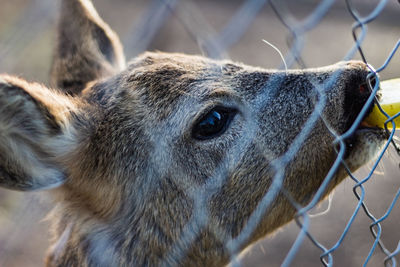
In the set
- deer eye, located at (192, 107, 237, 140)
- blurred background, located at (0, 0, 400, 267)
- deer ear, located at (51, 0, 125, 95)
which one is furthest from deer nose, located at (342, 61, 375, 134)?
deer ear, located at (51, 0, 125, 95)

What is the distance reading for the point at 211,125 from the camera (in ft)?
7.98

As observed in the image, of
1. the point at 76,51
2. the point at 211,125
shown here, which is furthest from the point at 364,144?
the point at 76,51

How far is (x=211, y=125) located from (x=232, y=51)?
5.41 meters

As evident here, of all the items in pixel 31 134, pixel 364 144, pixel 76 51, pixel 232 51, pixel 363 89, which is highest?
pixel 76 51

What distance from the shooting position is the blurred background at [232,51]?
Result: 338cm

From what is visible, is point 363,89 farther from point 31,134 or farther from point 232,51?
point 232,51

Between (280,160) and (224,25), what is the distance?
6.09 m

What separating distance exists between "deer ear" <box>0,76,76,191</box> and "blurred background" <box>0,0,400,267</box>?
0.67 feet

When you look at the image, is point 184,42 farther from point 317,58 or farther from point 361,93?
point 361,93

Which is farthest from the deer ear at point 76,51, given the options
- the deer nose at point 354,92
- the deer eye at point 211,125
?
the deer nose at point 354,92

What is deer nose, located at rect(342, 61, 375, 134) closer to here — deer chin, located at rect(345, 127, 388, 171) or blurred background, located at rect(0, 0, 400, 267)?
deer chin, located at rect(345, 127, 388, 171)

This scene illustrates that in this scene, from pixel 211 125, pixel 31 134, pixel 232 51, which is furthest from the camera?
pixel 232 51

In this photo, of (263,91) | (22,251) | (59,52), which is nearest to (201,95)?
(263,91)

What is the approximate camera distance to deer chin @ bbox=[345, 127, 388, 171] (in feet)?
7.61
